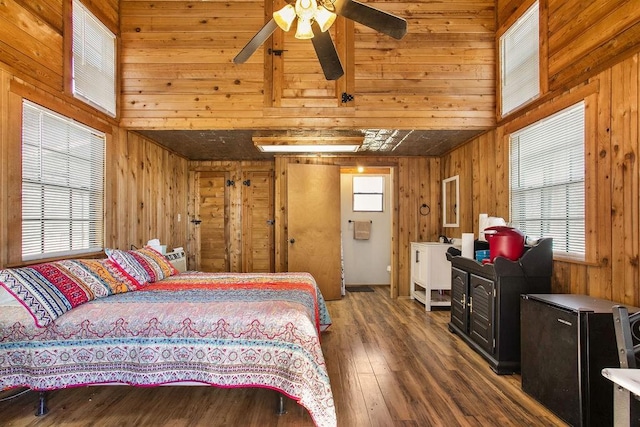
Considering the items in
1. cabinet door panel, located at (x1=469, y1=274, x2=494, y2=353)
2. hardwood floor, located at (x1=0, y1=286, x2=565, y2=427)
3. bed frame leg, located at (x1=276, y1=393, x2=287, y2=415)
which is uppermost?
cabinet door panel, located at (x1=469, y1=274, x2=494, y2=353)

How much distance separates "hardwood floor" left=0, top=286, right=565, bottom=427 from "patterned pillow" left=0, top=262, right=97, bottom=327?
27.3 inches

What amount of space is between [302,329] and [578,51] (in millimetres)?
3036

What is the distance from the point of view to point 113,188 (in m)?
3.57

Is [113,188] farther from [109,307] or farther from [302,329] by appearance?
[302,329]

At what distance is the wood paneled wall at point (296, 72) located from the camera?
3.81 metres

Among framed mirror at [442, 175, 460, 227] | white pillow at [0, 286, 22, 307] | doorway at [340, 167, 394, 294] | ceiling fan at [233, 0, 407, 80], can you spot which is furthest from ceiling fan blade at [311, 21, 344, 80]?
doorway at [340, 167, 394, 294]

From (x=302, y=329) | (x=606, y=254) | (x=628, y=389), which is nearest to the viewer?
(x=628, y=389)

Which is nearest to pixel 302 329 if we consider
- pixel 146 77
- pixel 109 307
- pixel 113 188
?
pixel 109 307

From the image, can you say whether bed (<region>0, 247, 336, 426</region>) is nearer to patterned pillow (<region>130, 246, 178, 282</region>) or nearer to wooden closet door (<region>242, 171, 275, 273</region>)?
patterned pillow (<region>130, 246, 178, 282</region>)

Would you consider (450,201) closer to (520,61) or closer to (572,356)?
(520,61)

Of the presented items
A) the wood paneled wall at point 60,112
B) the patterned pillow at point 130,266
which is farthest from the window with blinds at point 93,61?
the patterned pillow at point 130,266

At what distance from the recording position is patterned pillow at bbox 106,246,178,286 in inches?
109

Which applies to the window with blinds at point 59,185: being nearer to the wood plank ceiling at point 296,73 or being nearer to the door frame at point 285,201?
the wood plank ceiling at point 296,73

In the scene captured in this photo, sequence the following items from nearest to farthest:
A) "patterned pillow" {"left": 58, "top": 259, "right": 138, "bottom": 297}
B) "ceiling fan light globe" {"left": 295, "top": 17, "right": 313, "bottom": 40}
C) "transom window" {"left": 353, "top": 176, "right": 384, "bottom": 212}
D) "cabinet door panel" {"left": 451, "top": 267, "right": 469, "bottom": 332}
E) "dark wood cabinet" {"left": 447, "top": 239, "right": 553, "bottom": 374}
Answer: "ceiling fan light globe" {"left": 295, "top": 17, "right": 313, "bottom": 40} < "patterned pillow" {"left": 58, "top": 259, "right": 138, "bottom": 297} < "dark wood cabinet" {"left": 447, "top": 239, "right": 553, "bottom": 374} < "cabinet door panel" {"left": 451, "top": 267, "right": 469, "bottom": 332} < "transom window" {"left": 353, "top": 176, "right": 384, "bottom": 212}
